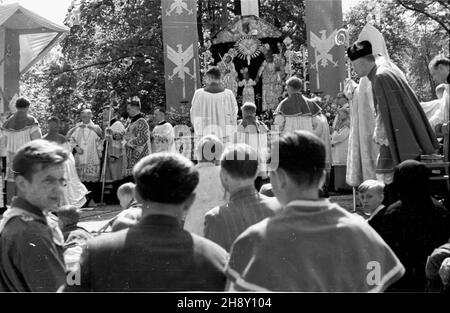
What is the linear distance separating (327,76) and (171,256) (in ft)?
35.2

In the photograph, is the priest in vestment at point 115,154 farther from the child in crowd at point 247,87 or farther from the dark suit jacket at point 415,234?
the dark suit jacket at point 415,234

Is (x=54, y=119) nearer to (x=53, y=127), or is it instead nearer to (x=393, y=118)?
(x=53, y=127)

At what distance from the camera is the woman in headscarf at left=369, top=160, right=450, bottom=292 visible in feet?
11.1

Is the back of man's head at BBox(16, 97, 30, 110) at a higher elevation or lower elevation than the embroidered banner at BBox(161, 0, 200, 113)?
lower

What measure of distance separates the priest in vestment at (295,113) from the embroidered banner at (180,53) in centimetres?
503

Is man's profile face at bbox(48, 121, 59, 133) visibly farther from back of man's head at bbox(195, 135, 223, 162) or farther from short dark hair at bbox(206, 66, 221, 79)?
short dark hair at bbox(206, 66, 221, 79)

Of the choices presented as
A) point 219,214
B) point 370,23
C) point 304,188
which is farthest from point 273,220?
point 370,23

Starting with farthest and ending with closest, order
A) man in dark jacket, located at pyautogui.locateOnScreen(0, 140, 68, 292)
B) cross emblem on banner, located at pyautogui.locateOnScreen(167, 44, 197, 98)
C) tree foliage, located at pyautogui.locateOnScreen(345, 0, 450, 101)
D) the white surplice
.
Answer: cross emblem on banner, located at pyautogui.locateOnScreen(167, 44, 197, 98) → the white surplice → tree foliage, located at pyautogui.locateOnScreen(345, 0, 450, 101) → man in dark jacket, located at pyautogui.locateOnScreen(0, 140, 68, 292)

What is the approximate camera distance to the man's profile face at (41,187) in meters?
2.41

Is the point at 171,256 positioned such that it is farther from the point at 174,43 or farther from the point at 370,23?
the point at 174,43

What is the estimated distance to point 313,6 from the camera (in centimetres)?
1238

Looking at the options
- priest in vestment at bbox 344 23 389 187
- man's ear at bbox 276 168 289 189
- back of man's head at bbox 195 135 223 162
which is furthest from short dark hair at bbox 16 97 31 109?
man's ear at bbox 276 168 289 189

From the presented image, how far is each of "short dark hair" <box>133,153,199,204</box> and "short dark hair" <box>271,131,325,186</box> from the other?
12.0 inches

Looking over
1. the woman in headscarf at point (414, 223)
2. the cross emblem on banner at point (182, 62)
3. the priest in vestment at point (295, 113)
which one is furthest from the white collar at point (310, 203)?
the cross emblem on banner at point (182, 62)
